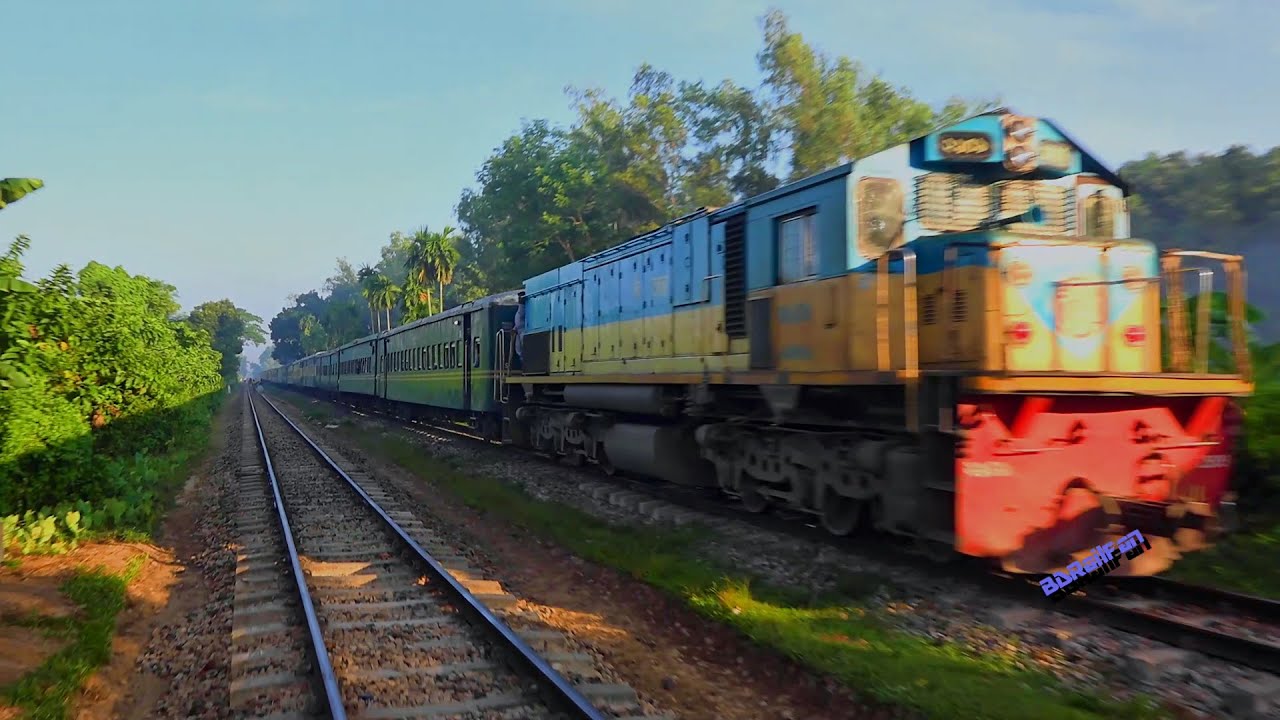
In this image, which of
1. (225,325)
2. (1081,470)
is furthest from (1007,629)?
(225,325)

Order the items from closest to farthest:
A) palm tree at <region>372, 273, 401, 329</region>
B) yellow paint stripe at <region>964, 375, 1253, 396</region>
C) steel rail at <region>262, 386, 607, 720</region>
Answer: steel rail at <region>262, 386, 607, 720</region> → yellow paint stripe at <region>964, 375, 1253, 396</region> → palm tree at <region>372, 273, 401, 329</region>

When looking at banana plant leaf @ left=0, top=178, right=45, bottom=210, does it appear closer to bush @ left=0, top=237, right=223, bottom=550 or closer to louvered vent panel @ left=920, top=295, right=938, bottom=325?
bush @ left=0, top=237, right=223, bottom=550

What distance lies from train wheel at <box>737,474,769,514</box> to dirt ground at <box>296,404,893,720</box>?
2001 mm

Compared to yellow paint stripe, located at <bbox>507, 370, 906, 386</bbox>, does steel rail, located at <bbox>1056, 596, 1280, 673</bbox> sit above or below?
below


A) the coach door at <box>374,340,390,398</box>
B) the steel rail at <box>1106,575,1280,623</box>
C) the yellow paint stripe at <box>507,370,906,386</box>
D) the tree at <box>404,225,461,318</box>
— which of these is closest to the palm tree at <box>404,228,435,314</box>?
the tree at <box>404,225,461,318</box>

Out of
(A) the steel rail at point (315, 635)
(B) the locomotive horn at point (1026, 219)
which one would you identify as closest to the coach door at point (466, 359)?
(A) the steel rail at point (315, 635)

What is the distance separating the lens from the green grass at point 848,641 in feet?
14.3

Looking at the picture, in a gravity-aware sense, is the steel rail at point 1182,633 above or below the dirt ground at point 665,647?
above

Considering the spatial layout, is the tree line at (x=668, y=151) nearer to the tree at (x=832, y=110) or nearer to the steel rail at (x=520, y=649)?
the tree at (x=832, y=110)

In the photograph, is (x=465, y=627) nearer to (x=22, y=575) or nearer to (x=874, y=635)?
(x=874, y=635)

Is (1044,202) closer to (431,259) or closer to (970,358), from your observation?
(970,358)

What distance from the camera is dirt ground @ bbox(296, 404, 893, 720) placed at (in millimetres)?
4824

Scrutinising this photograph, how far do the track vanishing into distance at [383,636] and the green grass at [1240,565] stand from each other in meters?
4.97

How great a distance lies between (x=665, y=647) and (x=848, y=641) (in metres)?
1.29
